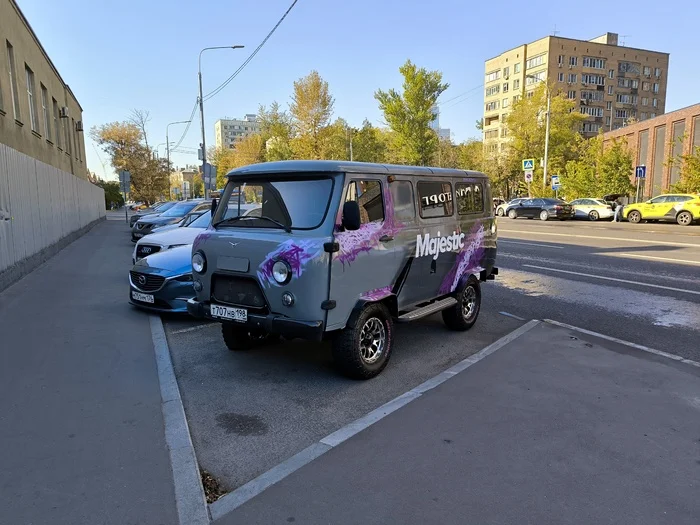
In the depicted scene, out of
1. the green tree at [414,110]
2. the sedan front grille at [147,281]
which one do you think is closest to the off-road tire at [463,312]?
the sedan front grille at [147,281]

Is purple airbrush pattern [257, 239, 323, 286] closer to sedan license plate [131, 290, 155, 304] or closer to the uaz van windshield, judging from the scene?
the uaz van windshield

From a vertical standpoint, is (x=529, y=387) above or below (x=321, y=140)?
below

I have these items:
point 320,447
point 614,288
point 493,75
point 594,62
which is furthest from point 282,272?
point 493,75

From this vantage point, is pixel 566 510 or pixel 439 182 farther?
pixel 439 182

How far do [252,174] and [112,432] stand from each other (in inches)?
107

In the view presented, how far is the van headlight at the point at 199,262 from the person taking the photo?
5164 mm

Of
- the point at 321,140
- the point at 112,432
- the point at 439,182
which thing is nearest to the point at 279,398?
the point at 112,432

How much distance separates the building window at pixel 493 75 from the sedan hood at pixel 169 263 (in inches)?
3661

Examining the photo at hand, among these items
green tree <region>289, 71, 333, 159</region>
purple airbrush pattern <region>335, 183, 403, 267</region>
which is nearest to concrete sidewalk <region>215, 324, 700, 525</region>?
purple airbrush pattern <region>335, 183, 403, 267</region>

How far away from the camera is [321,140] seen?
166 ft

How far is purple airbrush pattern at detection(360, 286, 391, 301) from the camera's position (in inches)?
194

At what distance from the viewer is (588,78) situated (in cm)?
8338

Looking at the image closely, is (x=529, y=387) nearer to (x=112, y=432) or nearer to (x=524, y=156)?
(x=112, y=432)

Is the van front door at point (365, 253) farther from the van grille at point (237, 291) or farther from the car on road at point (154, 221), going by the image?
the car on road at point (154, 221)
